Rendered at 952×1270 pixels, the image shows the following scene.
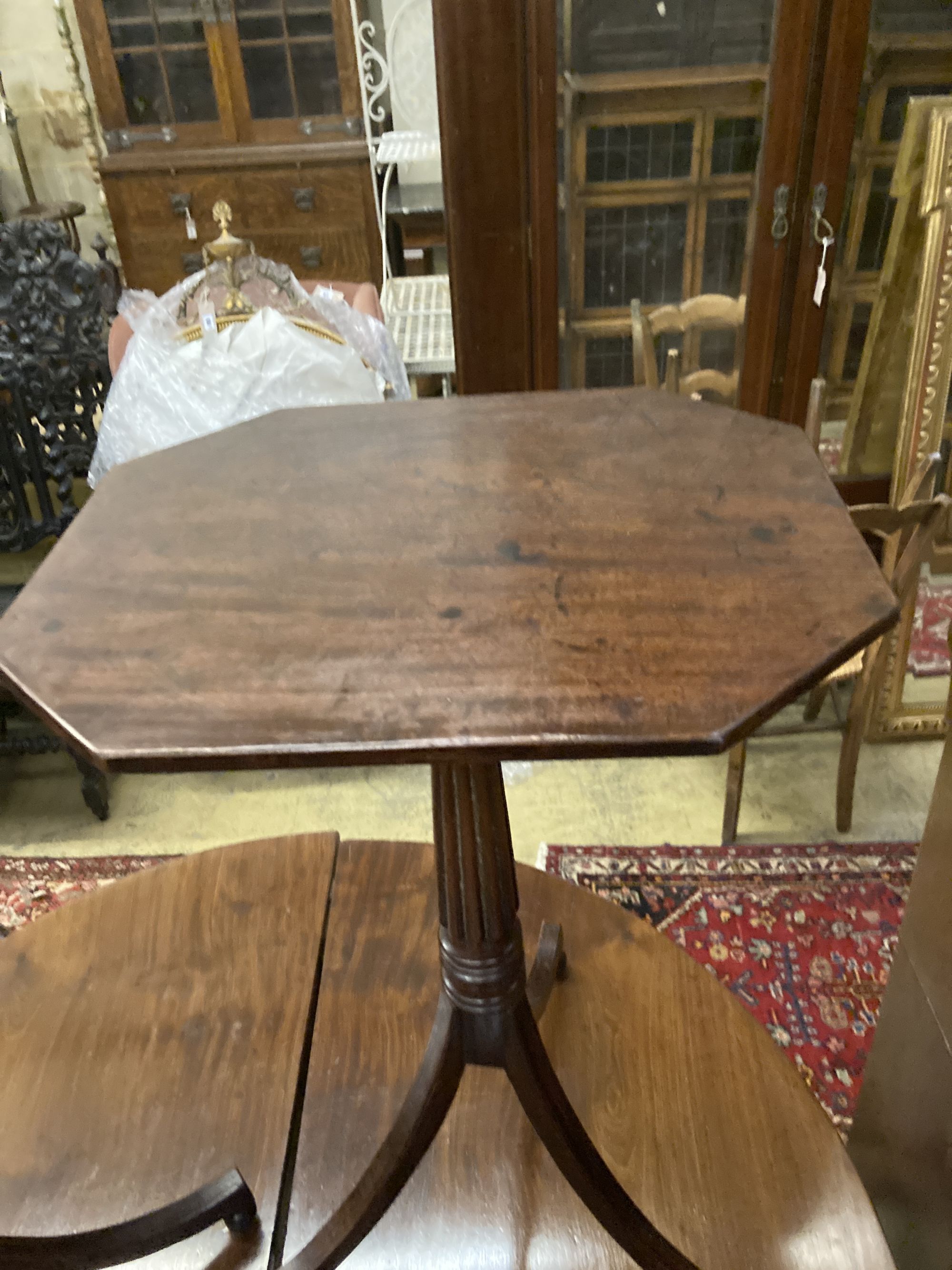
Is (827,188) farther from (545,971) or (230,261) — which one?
(545,971)

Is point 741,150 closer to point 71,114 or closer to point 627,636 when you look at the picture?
point 627,636

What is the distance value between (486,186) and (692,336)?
642mm

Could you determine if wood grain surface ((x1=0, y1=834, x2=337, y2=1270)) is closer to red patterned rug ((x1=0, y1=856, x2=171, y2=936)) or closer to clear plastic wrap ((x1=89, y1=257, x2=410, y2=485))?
red patterned rug ((x1=0, y1=856, x2=171, y2=936))

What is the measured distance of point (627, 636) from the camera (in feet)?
2.24

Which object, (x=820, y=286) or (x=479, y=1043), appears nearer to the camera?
(x=479, y=1043)

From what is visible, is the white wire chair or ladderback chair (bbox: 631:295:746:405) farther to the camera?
the white wire chair

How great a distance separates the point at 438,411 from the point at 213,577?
1.40 ft

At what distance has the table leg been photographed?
2.75 ft

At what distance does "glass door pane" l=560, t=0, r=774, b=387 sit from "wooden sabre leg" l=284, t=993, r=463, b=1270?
173 centimetres

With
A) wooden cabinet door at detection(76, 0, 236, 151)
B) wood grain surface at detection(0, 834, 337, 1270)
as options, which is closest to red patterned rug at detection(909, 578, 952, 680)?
wood grain surface at detection(0, 834, 337, 1270)

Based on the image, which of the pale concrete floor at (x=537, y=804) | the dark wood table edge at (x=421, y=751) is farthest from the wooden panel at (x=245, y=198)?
the dark wood table edge at (x=421, y=751)

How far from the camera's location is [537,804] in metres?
2.08

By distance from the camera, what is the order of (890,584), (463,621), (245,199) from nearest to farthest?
(463,621)
(890,584)
(245,199)

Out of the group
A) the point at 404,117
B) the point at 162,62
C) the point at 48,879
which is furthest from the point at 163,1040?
the point at 162,62
